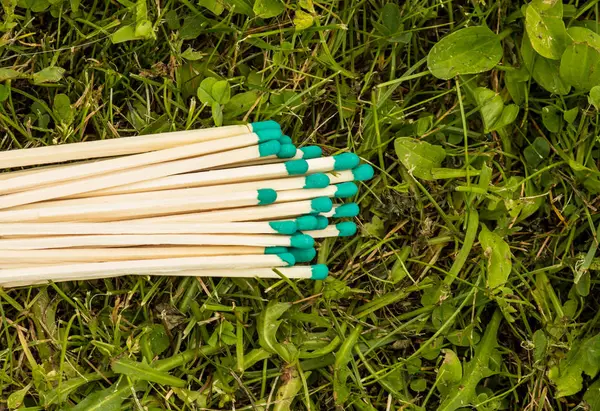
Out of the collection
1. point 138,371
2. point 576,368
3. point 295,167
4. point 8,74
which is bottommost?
point 576,368

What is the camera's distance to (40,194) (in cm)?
99

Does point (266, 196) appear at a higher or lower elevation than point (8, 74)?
lower

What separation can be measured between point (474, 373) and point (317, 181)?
0.35m

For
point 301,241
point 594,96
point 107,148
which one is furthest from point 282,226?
point 594,96

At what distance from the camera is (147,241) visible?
994 mm

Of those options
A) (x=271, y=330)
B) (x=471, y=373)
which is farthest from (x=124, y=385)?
(x=471, y=373)

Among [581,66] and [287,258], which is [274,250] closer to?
[287,258]

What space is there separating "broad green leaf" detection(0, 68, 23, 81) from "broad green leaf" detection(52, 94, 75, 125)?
2.3 inches

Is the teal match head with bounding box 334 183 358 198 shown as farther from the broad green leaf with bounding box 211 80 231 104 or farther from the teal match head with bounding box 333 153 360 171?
the broad green leaf with bounding box 211 80 231 104

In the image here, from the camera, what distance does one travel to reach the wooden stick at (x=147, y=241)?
98 centimetres

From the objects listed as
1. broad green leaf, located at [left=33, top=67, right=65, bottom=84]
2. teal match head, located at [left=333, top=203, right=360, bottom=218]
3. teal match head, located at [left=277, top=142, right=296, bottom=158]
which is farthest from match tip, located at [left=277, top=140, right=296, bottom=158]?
broad green leaf, located at [left=33, top=67, right=65, bottom=84]

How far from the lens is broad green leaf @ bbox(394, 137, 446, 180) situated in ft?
3.60

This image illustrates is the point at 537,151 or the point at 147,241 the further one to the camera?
the point at 537,151

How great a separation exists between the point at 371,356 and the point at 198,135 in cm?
40
